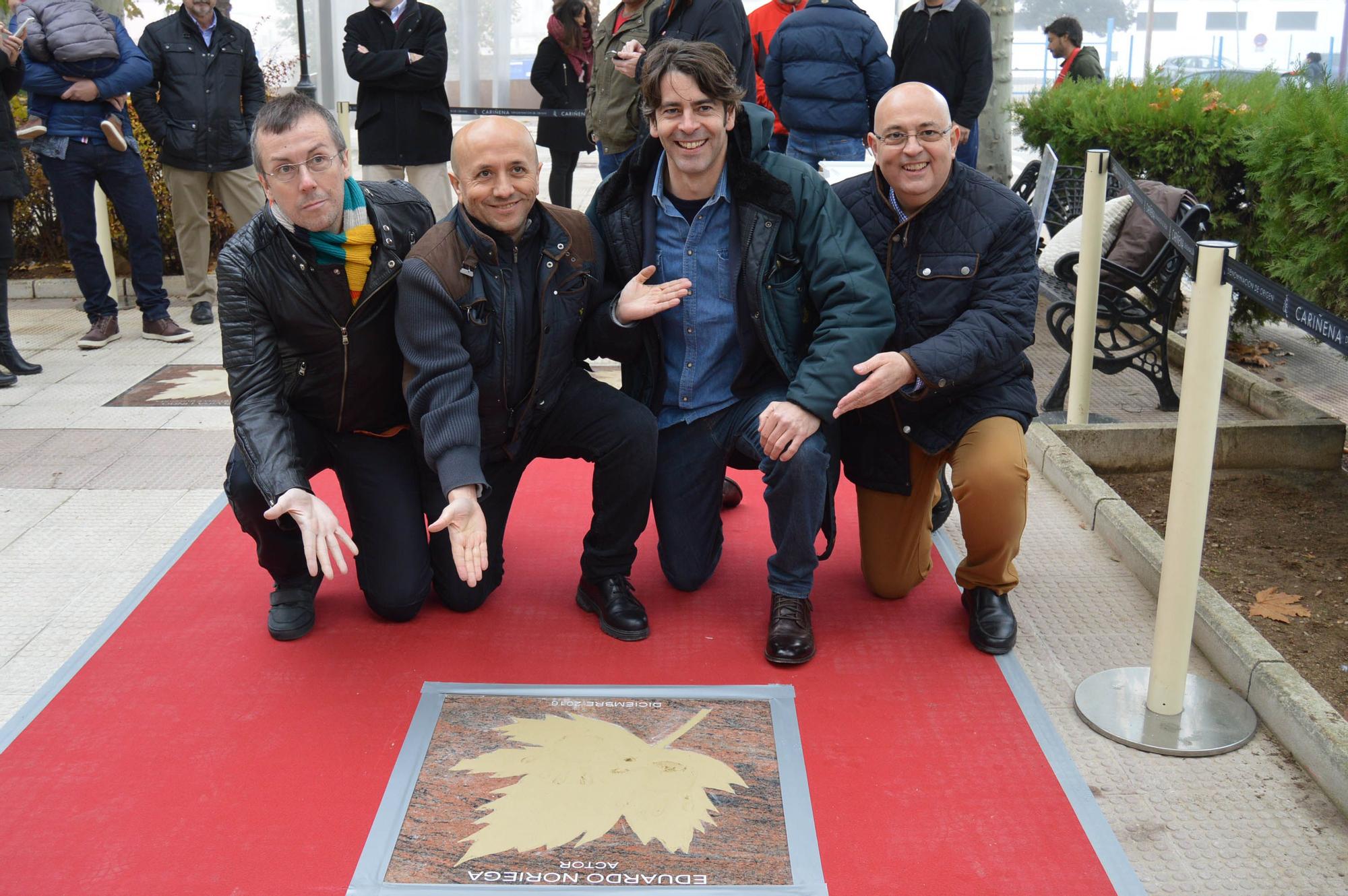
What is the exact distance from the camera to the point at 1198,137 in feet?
21.0

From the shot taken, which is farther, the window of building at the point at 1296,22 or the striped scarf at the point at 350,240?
the window of building at the point at 1296,22

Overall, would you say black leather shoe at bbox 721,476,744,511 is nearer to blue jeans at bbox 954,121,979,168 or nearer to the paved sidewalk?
the paved sidewalk

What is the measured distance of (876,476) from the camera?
360 cm

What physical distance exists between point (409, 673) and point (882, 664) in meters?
1.29

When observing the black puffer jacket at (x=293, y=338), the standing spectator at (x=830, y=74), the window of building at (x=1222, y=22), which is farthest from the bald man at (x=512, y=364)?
the window of building at (x=1222, y=22)

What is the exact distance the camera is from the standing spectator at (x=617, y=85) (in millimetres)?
5543

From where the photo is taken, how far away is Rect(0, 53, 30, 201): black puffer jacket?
5.98 m

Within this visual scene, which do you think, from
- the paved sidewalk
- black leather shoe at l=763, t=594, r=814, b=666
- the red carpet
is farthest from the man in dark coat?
the paved sidewalk

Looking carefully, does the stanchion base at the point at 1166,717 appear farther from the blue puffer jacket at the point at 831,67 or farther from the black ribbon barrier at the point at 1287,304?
the blue puffer jacket at the point at 831,67

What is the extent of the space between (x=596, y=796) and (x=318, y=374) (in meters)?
1.43

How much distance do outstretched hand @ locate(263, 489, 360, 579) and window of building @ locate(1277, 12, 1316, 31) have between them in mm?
79828

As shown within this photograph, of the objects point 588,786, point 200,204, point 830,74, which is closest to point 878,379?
point 588,786

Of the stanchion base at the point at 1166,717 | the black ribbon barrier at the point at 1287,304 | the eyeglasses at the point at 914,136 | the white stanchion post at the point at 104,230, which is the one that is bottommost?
the stanchion base at the point at 1166,717

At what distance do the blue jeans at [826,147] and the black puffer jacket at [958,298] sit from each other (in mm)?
3320
